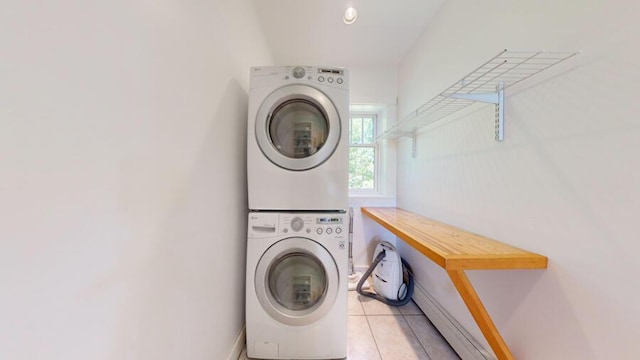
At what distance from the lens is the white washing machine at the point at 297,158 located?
1.41 m

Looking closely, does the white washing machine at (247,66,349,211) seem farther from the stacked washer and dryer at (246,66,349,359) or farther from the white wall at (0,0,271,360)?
the white wall at (0,0,271,360)

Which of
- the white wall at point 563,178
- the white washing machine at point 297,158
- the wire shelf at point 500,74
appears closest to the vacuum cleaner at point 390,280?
the white wall at point 563,178

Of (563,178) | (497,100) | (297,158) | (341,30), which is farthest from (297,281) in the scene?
(341,30)

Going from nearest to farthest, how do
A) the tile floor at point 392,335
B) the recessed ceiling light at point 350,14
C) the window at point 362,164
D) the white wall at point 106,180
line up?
the white wall at point 106,180, the tile floor at point 392,335, the recessed ceiling light at point 350,14, the window at point 362,164

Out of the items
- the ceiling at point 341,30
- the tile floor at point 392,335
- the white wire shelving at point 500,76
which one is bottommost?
the tile floor at point 392,335

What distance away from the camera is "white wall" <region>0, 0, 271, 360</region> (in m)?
0.41

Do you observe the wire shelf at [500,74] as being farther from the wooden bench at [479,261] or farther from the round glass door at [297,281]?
the round glass door at [297,281]

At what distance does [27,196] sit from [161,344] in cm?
60

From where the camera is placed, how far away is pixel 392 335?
1688mm

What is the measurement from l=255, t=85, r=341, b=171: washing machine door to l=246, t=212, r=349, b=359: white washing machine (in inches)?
13.2

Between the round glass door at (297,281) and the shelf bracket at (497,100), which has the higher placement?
the shelf bracket at (497,100)

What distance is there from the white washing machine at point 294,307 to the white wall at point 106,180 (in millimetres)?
327

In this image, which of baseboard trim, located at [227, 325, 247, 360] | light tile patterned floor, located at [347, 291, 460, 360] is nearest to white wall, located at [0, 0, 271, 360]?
baseboard trim, located at [227, 325, 247, 360]

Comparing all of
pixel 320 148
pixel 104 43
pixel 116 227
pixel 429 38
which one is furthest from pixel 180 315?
pixel 429 38
